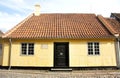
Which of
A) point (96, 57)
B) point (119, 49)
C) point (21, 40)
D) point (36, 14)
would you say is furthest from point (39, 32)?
point (119, 49)

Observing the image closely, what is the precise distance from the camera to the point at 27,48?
52.0ft

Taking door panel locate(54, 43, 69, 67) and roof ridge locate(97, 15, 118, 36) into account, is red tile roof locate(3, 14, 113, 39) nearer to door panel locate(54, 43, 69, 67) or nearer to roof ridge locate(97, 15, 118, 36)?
roof ridge locate(97, 15, 118, 36)

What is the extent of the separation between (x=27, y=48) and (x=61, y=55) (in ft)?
10.6

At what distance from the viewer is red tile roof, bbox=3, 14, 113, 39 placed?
15891 millimetres

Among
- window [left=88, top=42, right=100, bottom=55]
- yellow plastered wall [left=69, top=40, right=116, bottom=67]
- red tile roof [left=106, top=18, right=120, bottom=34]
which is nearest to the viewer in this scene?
yellow plastered wall [left=69, top=40, right=116, bottom=67]

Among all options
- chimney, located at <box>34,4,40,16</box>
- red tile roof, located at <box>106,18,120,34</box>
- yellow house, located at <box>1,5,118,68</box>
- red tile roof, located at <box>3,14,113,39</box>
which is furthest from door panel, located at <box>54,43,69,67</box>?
red tile roof, located at <box>106,18,120,34</box>

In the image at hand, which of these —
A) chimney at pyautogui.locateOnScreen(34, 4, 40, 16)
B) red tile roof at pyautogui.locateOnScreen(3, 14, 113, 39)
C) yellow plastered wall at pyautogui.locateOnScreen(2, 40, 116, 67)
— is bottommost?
yellow plastered wall at pyautogui.locateOnScreen(2, 40, 116, 67)

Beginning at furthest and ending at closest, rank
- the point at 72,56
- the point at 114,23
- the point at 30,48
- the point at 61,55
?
the point at 114,23
the point at 61,55
the point at 30,48
the point at 72,56

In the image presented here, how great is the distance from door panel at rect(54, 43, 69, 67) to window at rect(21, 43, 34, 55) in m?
2.23

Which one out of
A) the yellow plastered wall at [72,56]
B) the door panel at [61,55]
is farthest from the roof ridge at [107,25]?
the door panel at [61,55]

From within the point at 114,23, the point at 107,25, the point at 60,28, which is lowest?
the point at 60,28

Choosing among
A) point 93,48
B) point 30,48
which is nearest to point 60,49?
point 30,48

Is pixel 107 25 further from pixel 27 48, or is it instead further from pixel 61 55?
pixel 27 48

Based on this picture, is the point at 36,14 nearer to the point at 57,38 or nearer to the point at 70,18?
the point at 70,18
